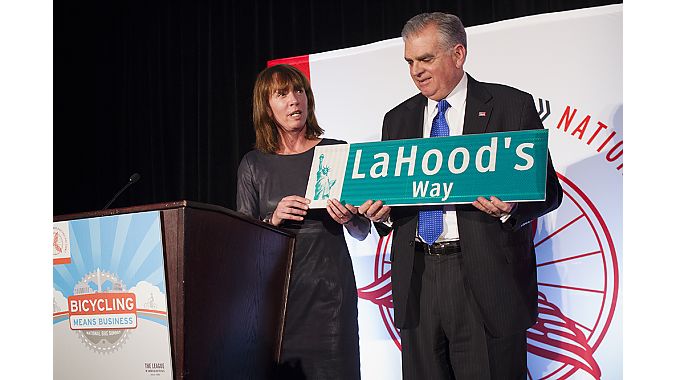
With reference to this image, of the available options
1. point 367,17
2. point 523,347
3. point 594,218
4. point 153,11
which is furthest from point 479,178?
point 153,11

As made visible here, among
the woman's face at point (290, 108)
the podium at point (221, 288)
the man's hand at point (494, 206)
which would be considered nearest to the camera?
the podium at point (221, 288)

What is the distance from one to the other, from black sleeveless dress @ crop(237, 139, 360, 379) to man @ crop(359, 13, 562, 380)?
13.4 inches

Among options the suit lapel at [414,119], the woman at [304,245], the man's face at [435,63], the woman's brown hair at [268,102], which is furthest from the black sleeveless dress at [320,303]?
the man's face at [435,63]

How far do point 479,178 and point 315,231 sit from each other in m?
0.78

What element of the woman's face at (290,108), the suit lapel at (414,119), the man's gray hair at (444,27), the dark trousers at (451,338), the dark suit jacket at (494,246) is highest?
the man's gray hair at (444,27)

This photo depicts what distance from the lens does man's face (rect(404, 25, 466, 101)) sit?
270 cm

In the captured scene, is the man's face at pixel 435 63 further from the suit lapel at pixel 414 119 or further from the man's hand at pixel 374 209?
the man's hand at pixel 374 209

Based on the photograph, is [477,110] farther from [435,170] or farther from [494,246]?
[494,246]

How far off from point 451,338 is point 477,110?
771mm

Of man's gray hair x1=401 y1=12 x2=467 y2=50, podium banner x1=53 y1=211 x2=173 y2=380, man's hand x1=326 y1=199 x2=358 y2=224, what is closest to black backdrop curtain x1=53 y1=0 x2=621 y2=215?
man's gray hair x1=401 y1=12 x2=467 y2=50

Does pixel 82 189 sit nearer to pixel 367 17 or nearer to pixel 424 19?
pixel 367 17

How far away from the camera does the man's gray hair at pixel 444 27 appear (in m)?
2.70

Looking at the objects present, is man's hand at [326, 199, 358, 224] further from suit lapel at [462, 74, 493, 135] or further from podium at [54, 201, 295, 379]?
suit lapel at [462, 74, 493, 135]

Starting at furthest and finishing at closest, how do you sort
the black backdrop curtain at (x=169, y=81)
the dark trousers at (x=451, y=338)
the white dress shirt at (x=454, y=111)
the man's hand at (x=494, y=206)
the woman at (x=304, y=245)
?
1. the black backdrop curtain at (x=169, y=81)
2. the woman at (x=304, y=245)
3. the white dress shirt at (x=454, y=111)
4. the dark trousers at (x=451, y=338)
5. the man's hand at (x=494, y=206)
